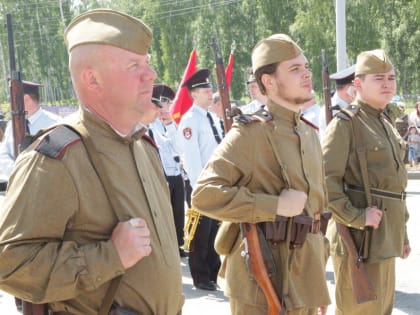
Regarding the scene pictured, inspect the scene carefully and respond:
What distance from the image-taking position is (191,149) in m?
7.41

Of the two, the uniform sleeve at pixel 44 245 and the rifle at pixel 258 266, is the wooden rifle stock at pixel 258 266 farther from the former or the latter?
the uniform sleeve at pixel 44 245

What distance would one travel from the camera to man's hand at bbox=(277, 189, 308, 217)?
11.4 ft

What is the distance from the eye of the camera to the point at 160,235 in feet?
8.02

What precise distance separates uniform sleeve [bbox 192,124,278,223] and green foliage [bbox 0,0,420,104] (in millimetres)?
42711

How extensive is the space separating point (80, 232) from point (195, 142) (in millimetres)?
5172

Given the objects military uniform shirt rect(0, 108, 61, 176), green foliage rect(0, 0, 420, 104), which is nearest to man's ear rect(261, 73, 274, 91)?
military uniform shirt rect(0, 108, 61, 176)

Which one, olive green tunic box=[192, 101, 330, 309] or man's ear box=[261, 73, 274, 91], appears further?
man's ear box=[261, 73, 274, 91]

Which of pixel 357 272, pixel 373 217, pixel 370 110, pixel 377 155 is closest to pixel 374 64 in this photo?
pixel 370 110

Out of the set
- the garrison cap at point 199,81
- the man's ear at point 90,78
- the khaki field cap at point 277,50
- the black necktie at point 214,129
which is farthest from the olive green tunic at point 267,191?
the garrison cap at point 199,81

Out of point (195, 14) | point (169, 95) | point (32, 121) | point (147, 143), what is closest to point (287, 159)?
point (147, 143)

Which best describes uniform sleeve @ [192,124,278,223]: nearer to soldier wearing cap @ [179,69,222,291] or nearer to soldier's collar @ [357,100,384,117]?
soldier's collar @ [357,100,384,117]

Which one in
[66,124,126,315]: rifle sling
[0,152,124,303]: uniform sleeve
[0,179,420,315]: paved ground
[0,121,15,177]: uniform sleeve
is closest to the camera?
[0,152,124,303]: uniform sleeve

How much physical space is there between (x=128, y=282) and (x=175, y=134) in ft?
20.6

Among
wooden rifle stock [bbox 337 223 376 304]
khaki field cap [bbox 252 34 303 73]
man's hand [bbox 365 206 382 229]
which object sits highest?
khaki field cap [bbox 252 34 303 73]
